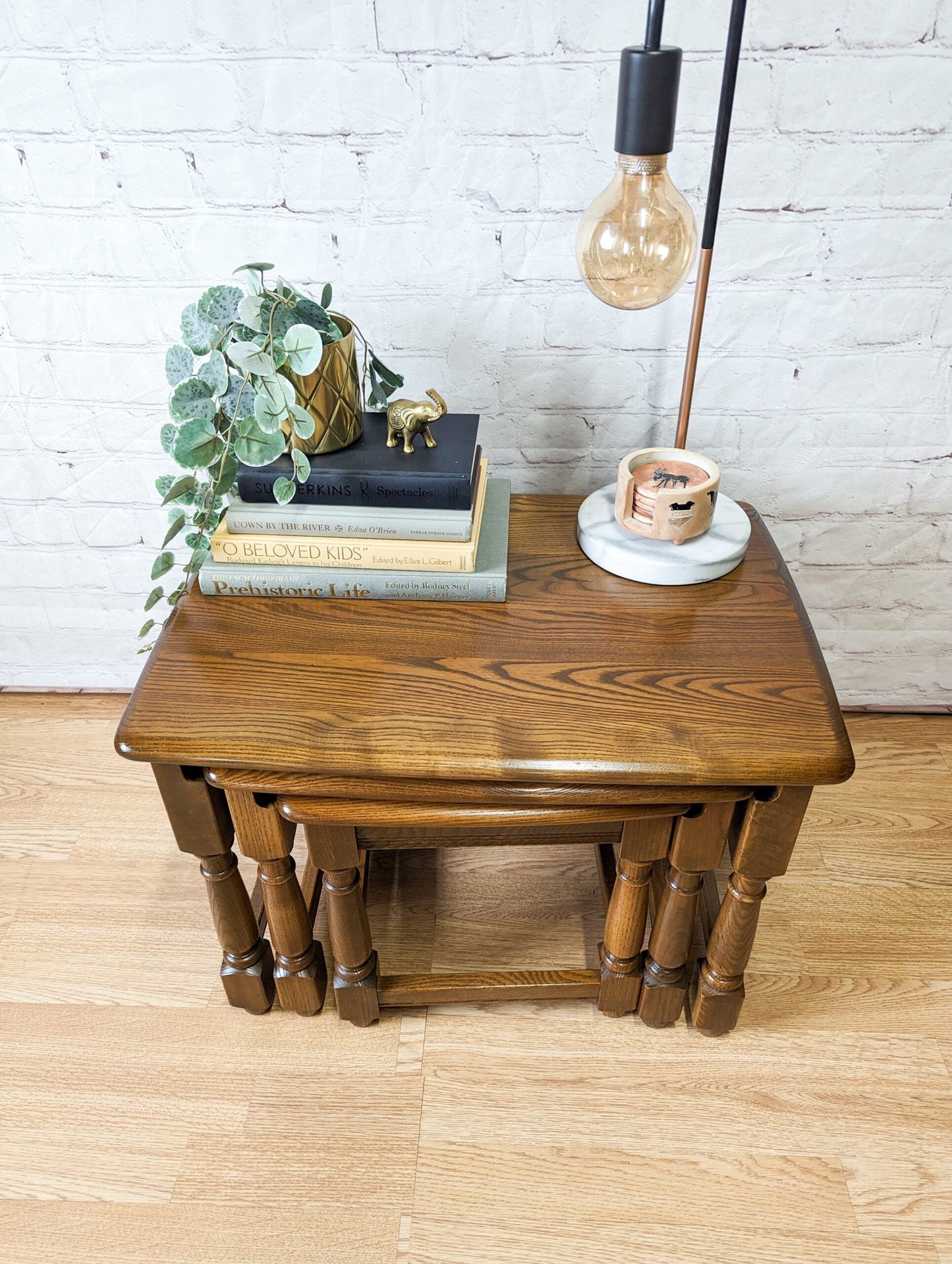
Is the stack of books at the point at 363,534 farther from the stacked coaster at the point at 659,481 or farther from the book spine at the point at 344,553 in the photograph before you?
the stacked coaster at the point at 659,481

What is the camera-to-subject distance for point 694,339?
1.00 meters

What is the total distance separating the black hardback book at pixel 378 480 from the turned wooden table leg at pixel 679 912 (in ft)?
1.36

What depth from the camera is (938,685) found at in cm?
153

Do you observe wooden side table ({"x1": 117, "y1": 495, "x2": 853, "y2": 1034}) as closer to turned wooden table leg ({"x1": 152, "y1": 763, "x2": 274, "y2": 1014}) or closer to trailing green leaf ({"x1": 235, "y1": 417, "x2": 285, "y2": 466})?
turned wooden table leg ({"x1": 152, "y1": 763, "x2": 274, "y2": 1014})

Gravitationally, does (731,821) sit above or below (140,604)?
above

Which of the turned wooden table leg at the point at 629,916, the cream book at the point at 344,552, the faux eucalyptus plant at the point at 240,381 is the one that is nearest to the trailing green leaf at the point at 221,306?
the faux eucalyptus plant at the point at 240,381

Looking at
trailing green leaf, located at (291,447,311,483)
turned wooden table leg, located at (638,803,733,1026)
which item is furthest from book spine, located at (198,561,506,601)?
turned wooden table leg, located at (638,803,733,1026)

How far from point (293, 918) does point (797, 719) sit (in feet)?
1.97

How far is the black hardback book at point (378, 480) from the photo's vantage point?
956 mm

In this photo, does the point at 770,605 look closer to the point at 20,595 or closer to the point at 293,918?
the point at 293,918

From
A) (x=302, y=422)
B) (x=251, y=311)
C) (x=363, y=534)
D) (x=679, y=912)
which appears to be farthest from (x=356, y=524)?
(x=679, y=912)

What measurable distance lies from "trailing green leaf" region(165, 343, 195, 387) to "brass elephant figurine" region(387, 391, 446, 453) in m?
0.21

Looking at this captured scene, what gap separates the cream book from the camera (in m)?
0.98

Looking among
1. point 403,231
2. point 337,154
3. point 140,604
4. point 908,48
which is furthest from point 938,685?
point 140,604
